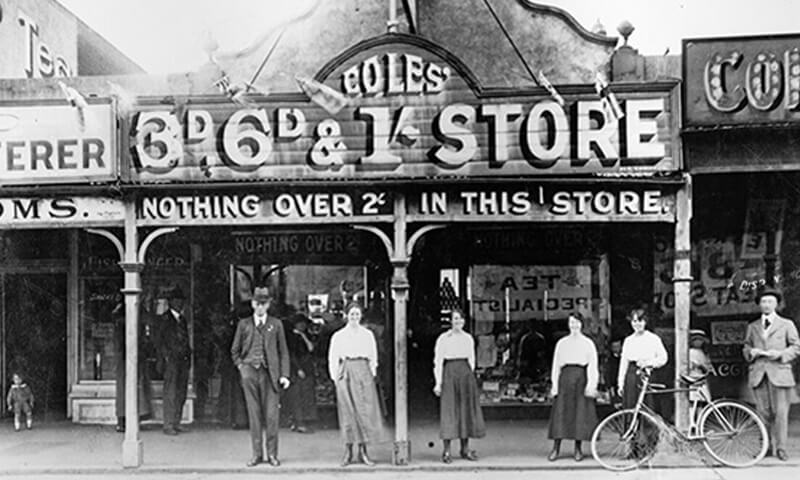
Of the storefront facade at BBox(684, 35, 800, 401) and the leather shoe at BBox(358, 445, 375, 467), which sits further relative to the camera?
the storefront facade at BBox(684, 35, 800, 401)

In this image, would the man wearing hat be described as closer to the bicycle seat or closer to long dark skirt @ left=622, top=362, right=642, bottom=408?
the bicycle seat

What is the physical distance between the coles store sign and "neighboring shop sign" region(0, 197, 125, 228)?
605 millimetres

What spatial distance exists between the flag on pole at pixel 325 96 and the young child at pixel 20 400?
6726mm

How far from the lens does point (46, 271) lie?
1484cm

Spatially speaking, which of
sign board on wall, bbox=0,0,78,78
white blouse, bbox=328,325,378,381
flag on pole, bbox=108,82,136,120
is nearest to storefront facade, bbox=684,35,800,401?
white blouse, bbox=328,325,378,381

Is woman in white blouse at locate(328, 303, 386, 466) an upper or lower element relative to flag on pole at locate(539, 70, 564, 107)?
lower

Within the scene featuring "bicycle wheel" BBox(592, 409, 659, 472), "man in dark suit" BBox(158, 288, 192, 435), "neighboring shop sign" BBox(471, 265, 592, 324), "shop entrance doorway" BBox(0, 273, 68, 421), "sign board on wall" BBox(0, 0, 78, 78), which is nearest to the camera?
"bicycle wheel" BBox(592, 409, 659, 472)

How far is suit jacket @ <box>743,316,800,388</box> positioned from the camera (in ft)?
35.7

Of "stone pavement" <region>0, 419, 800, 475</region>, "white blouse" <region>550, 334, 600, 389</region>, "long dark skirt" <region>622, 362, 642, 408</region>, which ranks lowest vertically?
"stone pavement" <region>0, 419, 800, 475</region>

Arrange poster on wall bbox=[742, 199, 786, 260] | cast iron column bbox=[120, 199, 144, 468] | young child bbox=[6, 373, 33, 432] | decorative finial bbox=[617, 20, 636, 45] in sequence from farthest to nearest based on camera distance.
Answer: poster on wall bbox=[742, 199, 786, 260], young child bbox=[6, 373, 33, 432], decorative finial bbox=[617, 20, 636, 45], cast iron column bbox=[120, 199, 144, 468]

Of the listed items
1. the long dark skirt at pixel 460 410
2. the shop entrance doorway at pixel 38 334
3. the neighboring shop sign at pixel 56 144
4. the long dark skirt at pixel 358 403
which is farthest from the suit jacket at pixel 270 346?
the shop entrance doorway at pixel 38 334

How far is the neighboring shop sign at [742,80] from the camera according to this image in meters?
11.0

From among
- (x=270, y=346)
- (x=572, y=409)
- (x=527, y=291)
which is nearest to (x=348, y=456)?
(x=270, y=346)

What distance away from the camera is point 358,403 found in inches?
430
